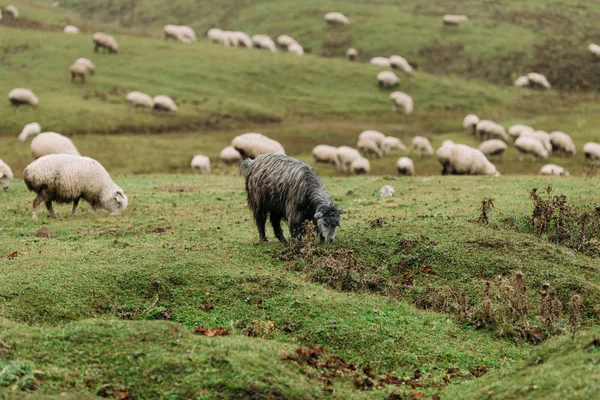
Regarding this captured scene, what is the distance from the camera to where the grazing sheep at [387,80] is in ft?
182

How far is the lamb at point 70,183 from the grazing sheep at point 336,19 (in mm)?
54907

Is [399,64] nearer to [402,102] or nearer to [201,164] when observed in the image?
[402,102]

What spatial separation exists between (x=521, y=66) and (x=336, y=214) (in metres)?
54.4

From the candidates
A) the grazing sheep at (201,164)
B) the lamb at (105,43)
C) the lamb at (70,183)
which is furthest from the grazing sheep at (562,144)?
the lamb at (105,43)

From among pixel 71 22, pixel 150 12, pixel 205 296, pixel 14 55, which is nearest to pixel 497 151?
pixel 205 296

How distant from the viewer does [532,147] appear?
1484 inches

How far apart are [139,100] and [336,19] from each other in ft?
108

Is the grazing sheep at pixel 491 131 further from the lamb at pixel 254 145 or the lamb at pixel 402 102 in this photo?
the lamb at pixel 254 145

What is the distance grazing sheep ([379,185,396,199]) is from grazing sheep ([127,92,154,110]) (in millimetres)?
25911

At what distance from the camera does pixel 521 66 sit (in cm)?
6278

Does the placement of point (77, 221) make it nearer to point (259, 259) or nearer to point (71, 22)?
point (259, 259)

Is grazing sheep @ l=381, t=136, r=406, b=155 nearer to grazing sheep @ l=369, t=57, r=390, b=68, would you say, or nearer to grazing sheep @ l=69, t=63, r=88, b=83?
grazing sheep @ l=369, t=57, r=390, b=68

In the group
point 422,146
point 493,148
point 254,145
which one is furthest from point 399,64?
point 254,145

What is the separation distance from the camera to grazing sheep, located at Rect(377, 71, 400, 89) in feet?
182
